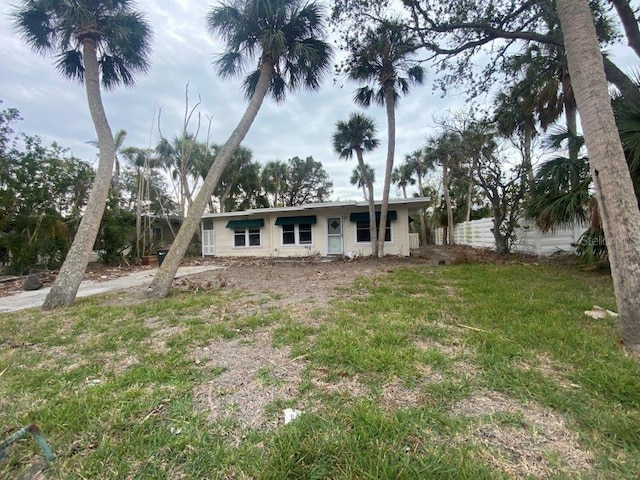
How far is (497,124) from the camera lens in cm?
976

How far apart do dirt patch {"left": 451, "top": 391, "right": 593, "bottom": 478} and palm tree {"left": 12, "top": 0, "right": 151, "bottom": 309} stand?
22.1 feet

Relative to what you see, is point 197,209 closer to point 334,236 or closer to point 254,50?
point 254,50

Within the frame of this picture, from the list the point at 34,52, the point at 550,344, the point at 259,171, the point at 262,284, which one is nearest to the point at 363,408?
the point at 550,344

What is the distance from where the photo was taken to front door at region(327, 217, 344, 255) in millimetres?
13961

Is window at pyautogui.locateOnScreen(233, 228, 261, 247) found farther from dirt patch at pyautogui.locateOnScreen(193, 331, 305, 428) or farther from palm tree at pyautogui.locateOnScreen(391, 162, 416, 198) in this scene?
palm tree at pyautogui.locateOnScreen(391, 162, 416, 198)

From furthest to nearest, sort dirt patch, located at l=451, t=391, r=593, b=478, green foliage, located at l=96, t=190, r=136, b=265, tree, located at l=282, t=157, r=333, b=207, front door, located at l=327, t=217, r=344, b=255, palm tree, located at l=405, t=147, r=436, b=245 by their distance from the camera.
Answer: tree, located at l=282, t=157, r=333, b=207 < palm tree, located at l=405, t=147, r=436, b=245 < front door, located at l=327, t=217, r=344, b=255 < green foliage, located at l=96, t=190, r=136, b=265 < dirt patch, located at l=451, t=391, r=593, b=478

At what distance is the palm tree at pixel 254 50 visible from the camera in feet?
19.7

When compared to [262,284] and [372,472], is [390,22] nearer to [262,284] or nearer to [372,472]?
[262,284]

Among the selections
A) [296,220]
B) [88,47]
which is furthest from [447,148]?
[88,47]

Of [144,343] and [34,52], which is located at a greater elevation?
[34,52]

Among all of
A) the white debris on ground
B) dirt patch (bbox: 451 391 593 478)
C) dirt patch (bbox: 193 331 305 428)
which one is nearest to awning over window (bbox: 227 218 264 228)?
dirt patch (bbox: 193 331 305 428)

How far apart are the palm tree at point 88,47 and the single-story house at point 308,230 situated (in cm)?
830

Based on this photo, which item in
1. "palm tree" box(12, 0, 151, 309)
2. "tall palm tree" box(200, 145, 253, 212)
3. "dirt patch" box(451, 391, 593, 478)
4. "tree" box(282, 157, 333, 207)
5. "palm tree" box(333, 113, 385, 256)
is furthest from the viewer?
"tree" box(282, 157, 333, 207)

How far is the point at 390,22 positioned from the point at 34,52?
851 cm
